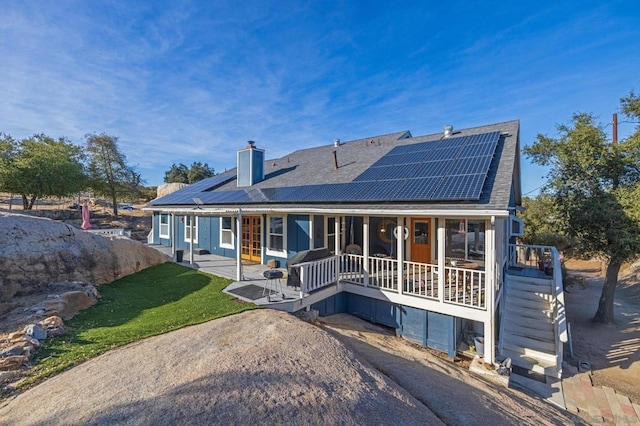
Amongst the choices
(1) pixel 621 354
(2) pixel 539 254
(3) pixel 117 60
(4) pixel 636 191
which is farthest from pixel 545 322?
(3) pixel 117 60

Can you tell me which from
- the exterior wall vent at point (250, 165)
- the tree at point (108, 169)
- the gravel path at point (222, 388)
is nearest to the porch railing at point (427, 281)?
the gravel path at point (222, 388)

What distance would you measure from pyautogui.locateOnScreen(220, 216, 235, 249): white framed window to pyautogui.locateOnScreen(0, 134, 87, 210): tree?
2079 centimetres

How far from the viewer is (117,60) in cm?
1048

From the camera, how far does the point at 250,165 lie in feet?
46.4

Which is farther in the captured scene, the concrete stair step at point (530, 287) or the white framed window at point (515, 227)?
the white framed window at point (515, 227)

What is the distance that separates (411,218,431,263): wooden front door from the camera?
9.87m

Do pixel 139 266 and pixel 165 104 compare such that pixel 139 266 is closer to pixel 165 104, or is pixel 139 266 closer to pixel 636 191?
pixel 165 104

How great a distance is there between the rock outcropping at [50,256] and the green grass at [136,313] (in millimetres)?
659

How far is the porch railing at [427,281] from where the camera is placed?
6957mm

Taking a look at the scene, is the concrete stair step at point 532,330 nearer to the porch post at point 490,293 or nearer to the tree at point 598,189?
the porch post at point 490,293

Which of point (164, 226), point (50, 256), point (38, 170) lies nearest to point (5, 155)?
point (38, 170)

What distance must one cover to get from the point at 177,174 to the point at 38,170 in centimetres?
3274

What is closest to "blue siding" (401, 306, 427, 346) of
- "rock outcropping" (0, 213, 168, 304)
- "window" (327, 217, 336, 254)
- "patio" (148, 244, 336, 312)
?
"patio" (148, 244, 336, 312)

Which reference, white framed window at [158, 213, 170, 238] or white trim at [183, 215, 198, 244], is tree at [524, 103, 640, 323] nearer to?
white trim at [183, 215, 198, 244]
